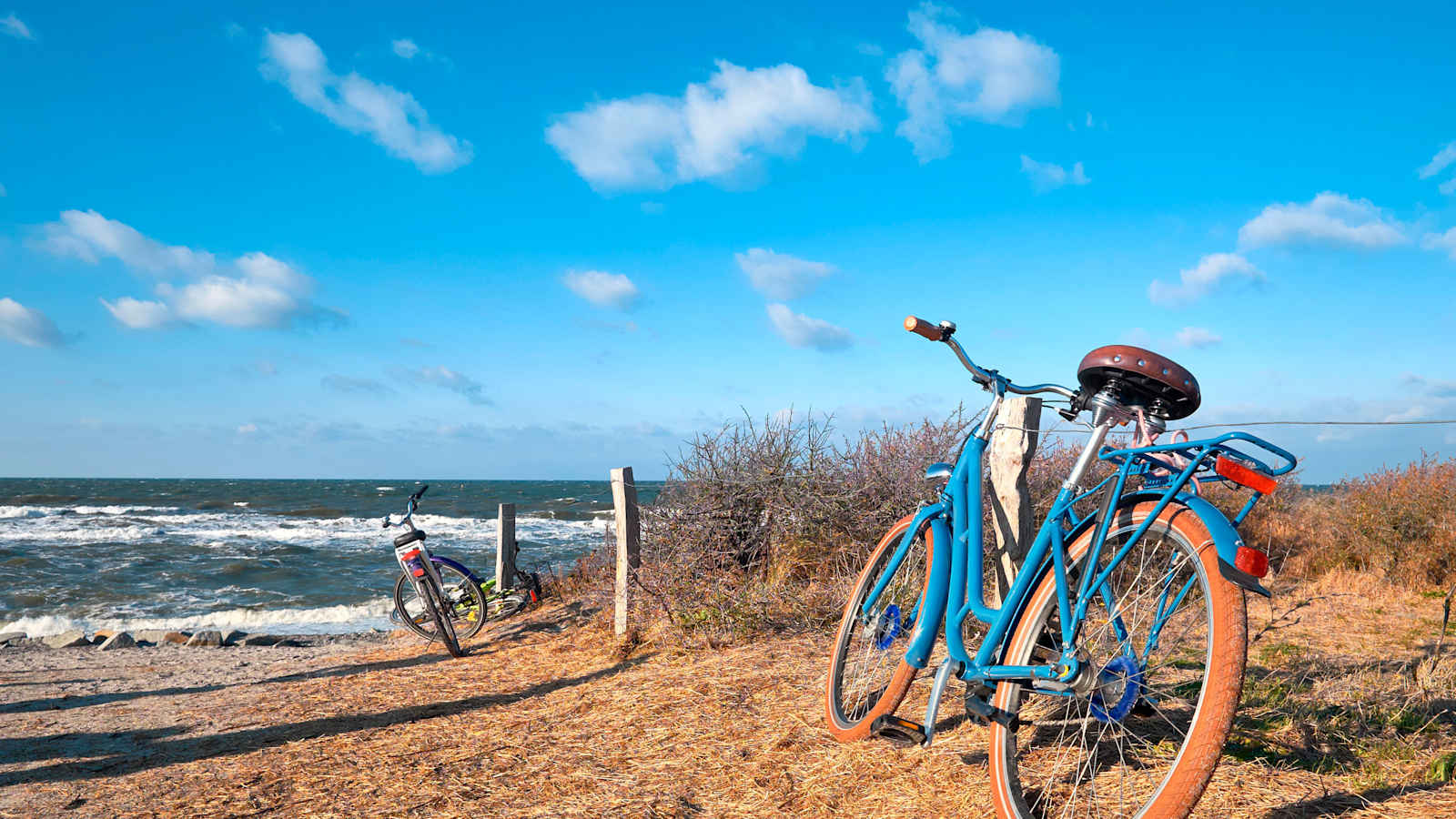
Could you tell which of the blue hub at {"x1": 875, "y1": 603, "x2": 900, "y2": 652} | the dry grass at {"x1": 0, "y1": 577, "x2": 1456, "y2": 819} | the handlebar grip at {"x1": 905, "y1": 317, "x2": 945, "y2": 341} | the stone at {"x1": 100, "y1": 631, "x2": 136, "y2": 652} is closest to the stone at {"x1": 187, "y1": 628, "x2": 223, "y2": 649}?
the stone at {"x1": 100, "y1": 631, "x2": 136, "y2": 652}

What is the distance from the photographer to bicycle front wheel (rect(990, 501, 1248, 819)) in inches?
84.5

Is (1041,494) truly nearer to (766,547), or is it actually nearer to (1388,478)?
(766,547)

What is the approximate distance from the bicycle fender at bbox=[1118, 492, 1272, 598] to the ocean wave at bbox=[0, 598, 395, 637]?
1186 centimetres

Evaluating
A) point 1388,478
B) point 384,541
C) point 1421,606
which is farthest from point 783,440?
point 384,541

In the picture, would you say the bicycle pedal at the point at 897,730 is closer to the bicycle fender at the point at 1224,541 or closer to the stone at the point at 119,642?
the bicycle fender at the point at 1224,541

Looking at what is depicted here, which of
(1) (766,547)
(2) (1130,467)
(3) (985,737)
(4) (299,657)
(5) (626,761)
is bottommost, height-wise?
(4) (299,657)

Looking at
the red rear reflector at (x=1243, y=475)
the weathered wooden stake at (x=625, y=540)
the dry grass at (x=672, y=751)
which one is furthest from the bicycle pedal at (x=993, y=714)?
the weathered wooden stake at (x=625, y=540)

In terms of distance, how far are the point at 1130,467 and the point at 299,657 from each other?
28.9 feet

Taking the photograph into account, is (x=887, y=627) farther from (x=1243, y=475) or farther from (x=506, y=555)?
(x=506, y=555)

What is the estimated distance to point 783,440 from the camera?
762cm

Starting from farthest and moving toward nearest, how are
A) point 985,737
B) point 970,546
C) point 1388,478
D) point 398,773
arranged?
point 1388,478 < point 398,773 < point 985,737 < point 970,546

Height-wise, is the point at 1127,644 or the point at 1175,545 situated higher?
the point at 1175,545

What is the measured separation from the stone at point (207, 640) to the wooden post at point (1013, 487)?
9810 millimetres

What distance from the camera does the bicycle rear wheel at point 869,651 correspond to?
3.72 meters
